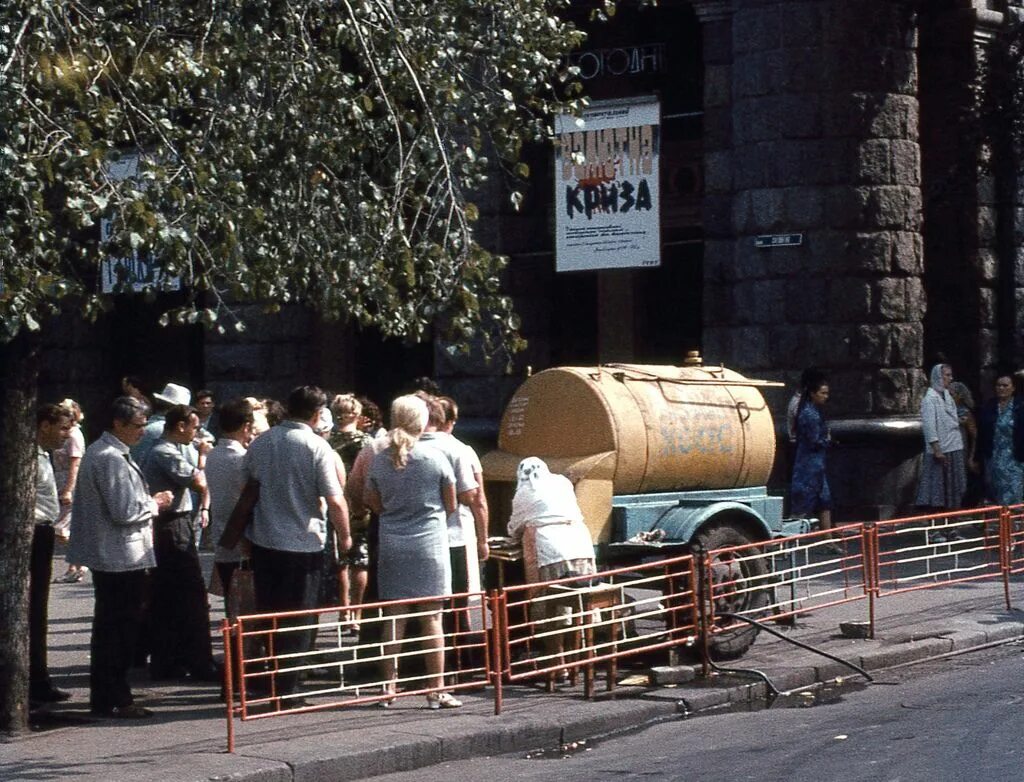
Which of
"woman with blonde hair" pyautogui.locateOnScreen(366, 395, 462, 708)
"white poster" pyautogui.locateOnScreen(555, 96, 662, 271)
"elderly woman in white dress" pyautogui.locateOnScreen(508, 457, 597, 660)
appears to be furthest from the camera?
"white poster" pyautogui.locateOnScreen(555, 96, 662, 271)

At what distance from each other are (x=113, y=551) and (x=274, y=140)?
2.39m

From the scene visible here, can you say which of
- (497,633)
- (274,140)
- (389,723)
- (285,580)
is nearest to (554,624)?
(497,633)

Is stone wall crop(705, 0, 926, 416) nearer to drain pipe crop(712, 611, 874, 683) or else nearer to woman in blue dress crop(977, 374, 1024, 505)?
woman in blue dress crop(977, 374, 1024, 505)

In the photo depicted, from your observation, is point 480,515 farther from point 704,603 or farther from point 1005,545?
point 1005,545

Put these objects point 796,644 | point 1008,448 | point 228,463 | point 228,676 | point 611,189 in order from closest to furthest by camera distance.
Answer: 1. point 228,676
2. point 228,463
3. point 796,644
4. point 1008,448
5. point 611,189

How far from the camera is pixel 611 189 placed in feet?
70.1

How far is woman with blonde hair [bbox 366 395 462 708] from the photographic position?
1088 centimetres

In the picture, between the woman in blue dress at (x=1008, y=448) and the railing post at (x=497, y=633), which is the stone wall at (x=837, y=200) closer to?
the woman in blue dress at (x=1008, y=448)

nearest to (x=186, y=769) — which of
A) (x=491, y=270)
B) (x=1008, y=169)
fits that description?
(x=491, y=270)

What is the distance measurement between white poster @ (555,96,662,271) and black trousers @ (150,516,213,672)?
977cm

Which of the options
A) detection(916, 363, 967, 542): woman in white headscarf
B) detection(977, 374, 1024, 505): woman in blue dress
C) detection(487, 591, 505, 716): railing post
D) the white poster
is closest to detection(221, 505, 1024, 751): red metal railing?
detection(487, 591, 505, 716): railing post

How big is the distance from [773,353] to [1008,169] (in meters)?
3.62

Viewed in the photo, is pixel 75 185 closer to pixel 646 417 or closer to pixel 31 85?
pixel 31 85

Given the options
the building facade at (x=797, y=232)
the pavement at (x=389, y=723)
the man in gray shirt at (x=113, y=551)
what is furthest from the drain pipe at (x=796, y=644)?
the building facade at (x=797, y=232)
